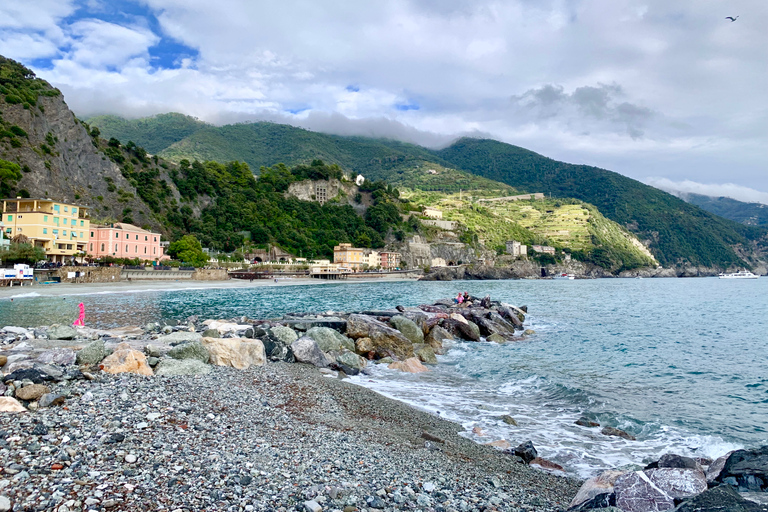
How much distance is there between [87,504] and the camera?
13.5 ft

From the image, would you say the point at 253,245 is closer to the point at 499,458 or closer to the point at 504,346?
the point at 504,346

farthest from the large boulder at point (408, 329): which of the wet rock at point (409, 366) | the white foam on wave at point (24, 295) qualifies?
the white foam on wave at point (24, 295)

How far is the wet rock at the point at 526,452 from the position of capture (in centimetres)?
760

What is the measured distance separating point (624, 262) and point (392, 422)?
16618 centimetres

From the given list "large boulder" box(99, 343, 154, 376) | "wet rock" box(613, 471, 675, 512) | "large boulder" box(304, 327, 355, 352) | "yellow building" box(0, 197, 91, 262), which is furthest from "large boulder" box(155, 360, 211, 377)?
"yellow building" box(0, 197, 91, 262)

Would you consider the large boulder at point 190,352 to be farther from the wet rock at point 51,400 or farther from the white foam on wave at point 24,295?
the white foam on wave at point 24,295

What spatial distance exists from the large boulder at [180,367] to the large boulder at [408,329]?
1056 cm

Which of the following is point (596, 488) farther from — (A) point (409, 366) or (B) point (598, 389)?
(A) point (409, 366)

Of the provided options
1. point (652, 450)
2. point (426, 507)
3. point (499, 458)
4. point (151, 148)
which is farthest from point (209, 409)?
point (151, 148)

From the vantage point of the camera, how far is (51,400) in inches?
253

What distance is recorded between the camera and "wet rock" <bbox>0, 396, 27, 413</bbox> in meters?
6.02

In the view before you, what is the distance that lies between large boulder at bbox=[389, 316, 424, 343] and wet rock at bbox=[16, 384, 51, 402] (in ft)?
47.4

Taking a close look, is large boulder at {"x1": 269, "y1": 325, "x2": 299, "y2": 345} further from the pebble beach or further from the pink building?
the pink building

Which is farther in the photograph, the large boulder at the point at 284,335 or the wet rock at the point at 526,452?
the large boulder at the point at 284,335
